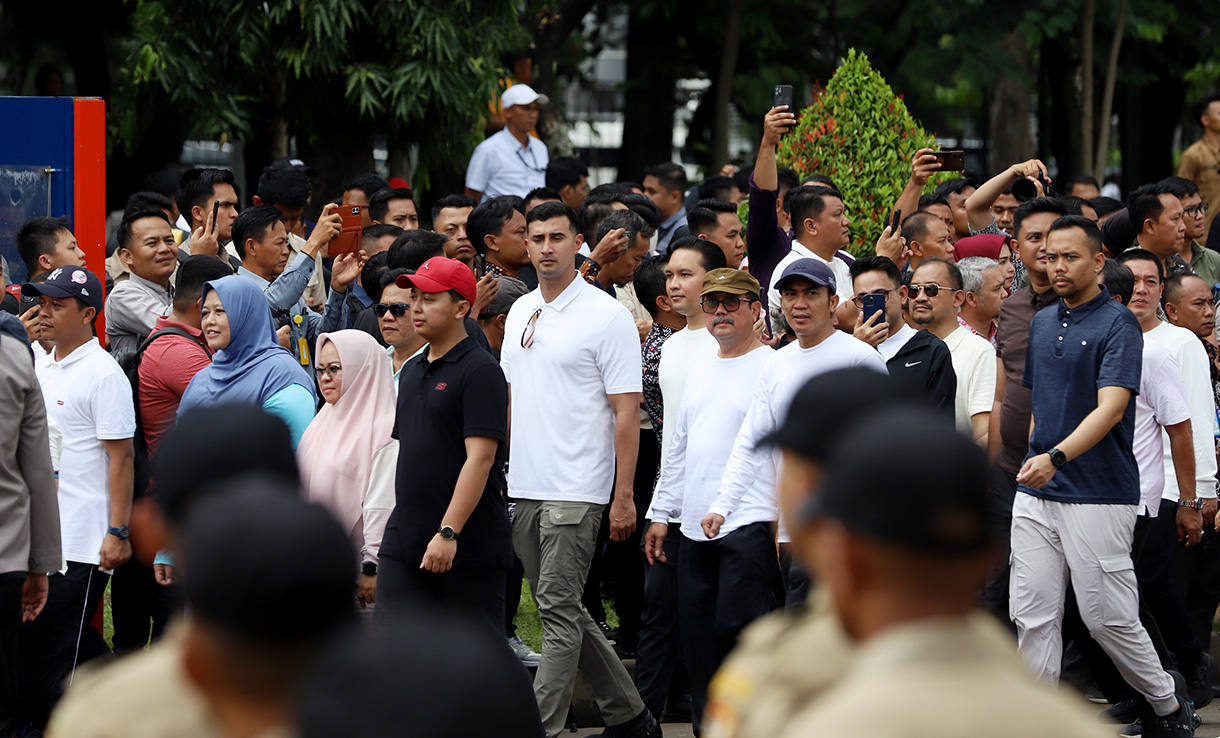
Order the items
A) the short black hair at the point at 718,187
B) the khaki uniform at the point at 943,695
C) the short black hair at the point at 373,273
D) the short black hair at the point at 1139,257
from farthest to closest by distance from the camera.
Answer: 1. the short black hair at the point at 718,187
2. the short black hair at the point at 373,273
3. the short black hair at the point at 1139,257
4. the khaki uniform at the point at 943,695

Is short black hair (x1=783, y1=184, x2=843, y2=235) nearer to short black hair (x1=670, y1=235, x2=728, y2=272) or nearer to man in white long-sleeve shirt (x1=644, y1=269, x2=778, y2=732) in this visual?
short black hair (x1=670, y1=235, x2=728, y2=272)

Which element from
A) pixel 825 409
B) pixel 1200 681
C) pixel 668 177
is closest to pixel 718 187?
pixel 668 177

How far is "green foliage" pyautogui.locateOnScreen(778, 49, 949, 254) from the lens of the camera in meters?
9.70

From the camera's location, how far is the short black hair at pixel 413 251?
24.1 ft

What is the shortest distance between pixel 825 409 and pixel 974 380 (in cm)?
441

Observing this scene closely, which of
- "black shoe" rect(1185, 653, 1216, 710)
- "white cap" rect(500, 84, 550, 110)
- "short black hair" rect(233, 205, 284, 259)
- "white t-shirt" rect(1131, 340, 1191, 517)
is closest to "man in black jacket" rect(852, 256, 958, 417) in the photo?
"white t-shirt" rect(1131, 340, 1191, 517)

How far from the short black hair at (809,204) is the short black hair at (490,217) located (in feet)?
5.95

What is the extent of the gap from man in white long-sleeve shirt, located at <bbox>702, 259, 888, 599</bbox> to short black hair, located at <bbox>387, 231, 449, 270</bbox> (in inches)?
86.5

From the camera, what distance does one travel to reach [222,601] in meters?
2.13

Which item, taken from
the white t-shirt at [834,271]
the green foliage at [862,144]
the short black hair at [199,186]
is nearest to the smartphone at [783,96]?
the white t-shirt at [834,271]

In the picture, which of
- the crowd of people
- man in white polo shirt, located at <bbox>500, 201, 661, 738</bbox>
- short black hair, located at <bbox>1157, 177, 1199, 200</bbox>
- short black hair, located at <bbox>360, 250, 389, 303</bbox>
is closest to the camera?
the crowd of people

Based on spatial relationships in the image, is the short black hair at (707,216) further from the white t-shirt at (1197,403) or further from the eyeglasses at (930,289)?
the white t-shirt at (1197,403)

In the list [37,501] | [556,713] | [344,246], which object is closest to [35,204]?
[344,246]

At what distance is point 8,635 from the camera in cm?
550
